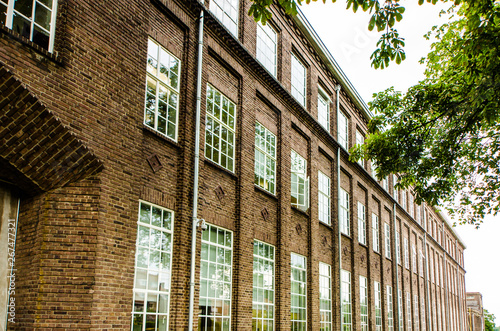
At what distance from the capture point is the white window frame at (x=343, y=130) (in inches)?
909

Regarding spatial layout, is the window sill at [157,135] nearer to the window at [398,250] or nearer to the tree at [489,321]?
the window at [398,250]

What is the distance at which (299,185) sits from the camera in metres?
17.8

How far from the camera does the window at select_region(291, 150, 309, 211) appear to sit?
1734 cm

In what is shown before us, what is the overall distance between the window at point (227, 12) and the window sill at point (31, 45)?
6.42 meters

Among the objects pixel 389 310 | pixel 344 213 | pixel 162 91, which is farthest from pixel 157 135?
pixel 389 310

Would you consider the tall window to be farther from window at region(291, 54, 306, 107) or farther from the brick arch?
the brick arch

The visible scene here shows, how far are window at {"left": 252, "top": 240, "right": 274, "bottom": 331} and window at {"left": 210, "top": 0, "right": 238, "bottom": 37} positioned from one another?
6.03 meters

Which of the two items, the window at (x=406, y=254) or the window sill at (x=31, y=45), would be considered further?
the window at (x=406, y=254)

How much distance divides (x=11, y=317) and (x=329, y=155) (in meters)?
15.0

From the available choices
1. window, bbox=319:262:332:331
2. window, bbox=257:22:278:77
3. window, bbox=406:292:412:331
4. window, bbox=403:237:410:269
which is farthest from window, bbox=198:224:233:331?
window, bbox=403:237:410:269

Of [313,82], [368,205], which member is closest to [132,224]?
[313,82]

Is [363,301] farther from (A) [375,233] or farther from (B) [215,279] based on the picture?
(B) [215,279]

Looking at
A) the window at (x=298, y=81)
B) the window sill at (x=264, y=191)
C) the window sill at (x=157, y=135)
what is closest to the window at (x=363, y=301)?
the window at (x=298, y=81)

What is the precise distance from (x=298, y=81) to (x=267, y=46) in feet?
8.99
